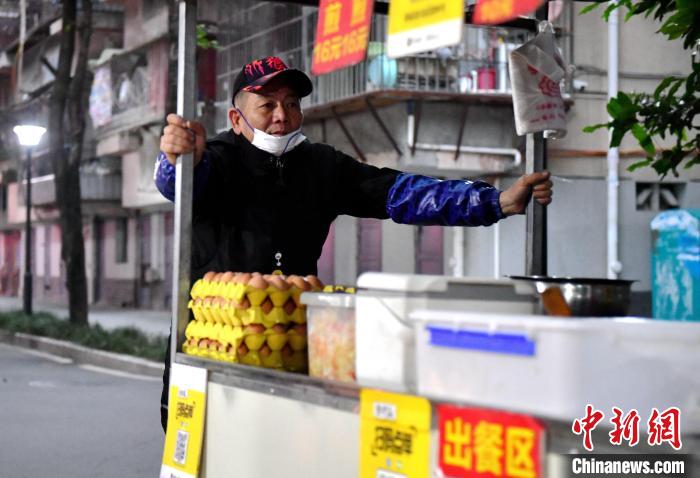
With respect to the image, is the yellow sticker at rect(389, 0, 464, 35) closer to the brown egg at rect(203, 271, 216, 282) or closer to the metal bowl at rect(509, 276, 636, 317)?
the metal bowl at rect(509, 276, 636, 317)

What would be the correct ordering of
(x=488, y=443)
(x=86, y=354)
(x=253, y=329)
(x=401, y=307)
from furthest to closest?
(x=86, y=354)
(x=253, y=329)
(x=401, y=307)
(x=488, y=443)

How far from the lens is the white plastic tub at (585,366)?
2.04m

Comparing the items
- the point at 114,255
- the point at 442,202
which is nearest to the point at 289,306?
the point at 442,202

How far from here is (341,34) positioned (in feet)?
12.2

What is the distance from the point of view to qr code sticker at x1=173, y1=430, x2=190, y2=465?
3.65m

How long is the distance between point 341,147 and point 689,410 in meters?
18.9

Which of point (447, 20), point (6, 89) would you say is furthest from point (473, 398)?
point (6, 89)

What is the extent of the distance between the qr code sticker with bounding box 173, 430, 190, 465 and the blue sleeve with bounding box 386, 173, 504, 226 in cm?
110

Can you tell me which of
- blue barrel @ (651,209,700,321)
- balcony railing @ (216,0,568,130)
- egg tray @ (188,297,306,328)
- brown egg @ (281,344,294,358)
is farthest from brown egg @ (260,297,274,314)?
blue barrel @ (651,209,700,321)

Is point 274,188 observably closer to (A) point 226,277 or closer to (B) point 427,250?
(A) point 226,277

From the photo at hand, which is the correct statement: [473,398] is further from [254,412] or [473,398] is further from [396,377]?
[254,412]

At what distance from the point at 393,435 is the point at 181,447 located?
1273 mm

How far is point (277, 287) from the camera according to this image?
3559 mm

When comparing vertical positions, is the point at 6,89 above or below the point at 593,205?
above
